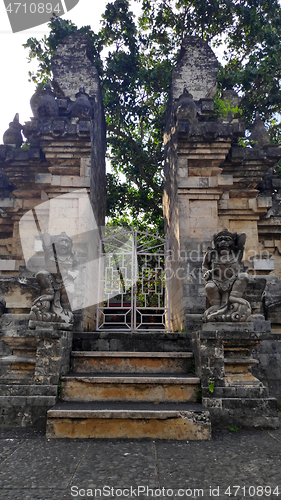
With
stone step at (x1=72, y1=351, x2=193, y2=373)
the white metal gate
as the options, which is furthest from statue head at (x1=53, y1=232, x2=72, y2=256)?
the white metal gate

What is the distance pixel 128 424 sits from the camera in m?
3.22

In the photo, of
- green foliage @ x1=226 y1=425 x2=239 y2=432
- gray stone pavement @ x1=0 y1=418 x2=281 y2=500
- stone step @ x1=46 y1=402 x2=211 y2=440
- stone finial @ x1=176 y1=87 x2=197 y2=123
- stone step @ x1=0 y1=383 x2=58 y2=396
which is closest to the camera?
gray stone pavement @ x1=0 y1=418 x2=281 y2=500

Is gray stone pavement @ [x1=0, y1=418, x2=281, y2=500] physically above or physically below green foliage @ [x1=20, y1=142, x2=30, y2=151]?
below

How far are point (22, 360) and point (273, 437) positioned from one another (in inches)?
107

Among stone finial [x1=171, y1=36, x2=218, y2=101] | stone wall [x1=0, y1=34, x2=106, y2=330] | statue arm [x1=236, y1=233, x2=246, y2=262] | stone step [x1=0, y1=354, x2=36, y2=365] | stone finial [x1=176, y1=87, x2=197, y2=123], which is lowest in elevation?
stone step [x1=0, y1=354, x2=36, y2=365]

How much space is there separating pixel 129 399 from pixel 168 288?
3.28m

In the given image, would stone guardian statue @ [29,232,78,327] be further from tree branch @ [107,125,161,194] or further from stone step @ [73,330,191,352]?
tree branch @ [107,125,161,194]

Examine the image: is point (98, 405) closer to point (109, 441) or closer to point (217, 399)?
point (109, 441)

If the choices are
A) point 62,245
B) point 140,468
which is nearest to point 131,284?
point 62,245

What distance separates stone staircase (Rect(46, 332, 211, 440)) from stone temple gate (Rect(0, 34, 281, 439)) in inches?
0.5

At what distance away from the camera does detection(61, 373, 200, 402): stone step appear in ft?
12.2

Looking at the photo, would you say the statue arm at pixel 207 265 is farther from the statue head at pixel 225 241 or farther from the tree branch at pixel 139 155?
the tree branch at pixel 139 155

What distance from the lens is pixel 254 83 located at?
11.3 meters

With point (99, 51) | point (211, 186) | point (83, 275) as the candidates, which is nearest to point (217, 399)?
point (83, 275)
